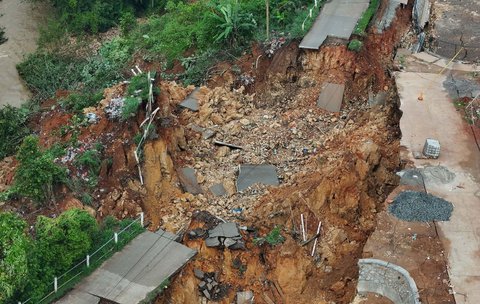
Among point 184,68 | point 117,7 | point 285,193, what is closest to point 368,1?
point 184,68

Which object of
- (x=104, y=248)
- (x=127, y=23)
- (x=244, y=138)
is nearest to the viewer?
(x=104, y=248)

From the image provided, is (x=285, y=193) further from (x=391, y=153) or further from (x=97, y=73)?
(x=97, y=73)

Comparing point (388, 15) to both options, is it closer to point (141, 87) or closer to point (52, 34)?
point (141, 87)

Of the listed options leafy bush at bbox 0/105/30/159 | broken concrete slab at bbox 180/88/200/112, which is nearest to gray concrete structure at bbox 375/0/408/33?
broken concrete slab at bbox 180/88/200/112

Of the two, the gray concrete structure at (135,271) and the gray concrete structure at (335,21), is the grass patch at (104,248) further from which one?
the gray concrete structure at (335,21)

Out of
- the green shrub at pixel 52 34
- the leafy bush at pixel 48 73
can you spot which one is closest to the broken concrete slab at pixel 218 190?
the leafy bush at pixel 48 73

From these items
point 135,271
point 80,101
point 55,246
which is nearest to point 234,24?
point 80,101
